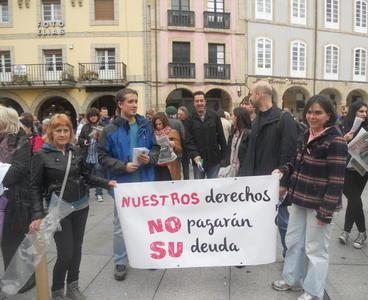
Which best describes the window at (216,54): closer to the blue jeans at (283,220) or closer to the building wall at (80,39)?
the building wall at (80,39)

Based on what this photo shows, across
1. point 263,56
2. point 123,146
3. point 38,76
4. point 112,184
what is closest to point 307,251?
point 112,184

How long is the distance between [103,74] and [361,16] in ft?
61.9

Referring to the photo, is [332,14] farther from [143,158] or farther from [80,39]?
[143,158]

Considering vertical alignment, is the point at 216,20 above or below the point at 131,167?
above

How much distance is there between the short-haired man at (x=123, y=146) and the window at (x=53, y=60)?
20.6 meters

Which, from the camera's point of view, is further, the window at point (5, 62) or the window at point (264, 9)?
the window at point (264, 9)

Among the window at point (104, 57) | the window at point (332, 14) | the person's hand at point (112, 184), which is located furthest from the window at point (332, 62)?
the person's hand at point (112, 184)

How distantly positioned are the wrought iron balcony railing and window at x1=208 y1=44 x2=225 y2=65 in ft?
17.8

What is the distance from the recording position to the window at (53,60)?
23031mm

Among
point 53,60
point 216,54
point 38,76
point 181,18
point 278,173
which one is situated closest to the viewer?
point 278,173

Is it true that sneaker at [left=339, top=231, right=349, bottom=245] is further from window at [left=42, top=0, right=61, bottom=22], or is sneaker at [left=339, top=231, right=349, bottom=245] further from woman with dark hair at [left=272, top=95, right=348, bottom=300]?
window at [left=42, top=0, right=61, bottom=22]

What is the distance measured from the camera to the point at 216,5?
79.4 ft

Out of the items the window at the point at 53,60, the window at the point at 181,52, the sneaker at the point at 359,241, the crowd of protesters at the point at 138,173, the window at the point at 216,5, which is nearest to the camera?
the crowd of protesters at the point at 138,173

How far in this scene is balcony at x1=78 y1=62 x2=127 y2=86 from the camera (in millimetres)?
22594
